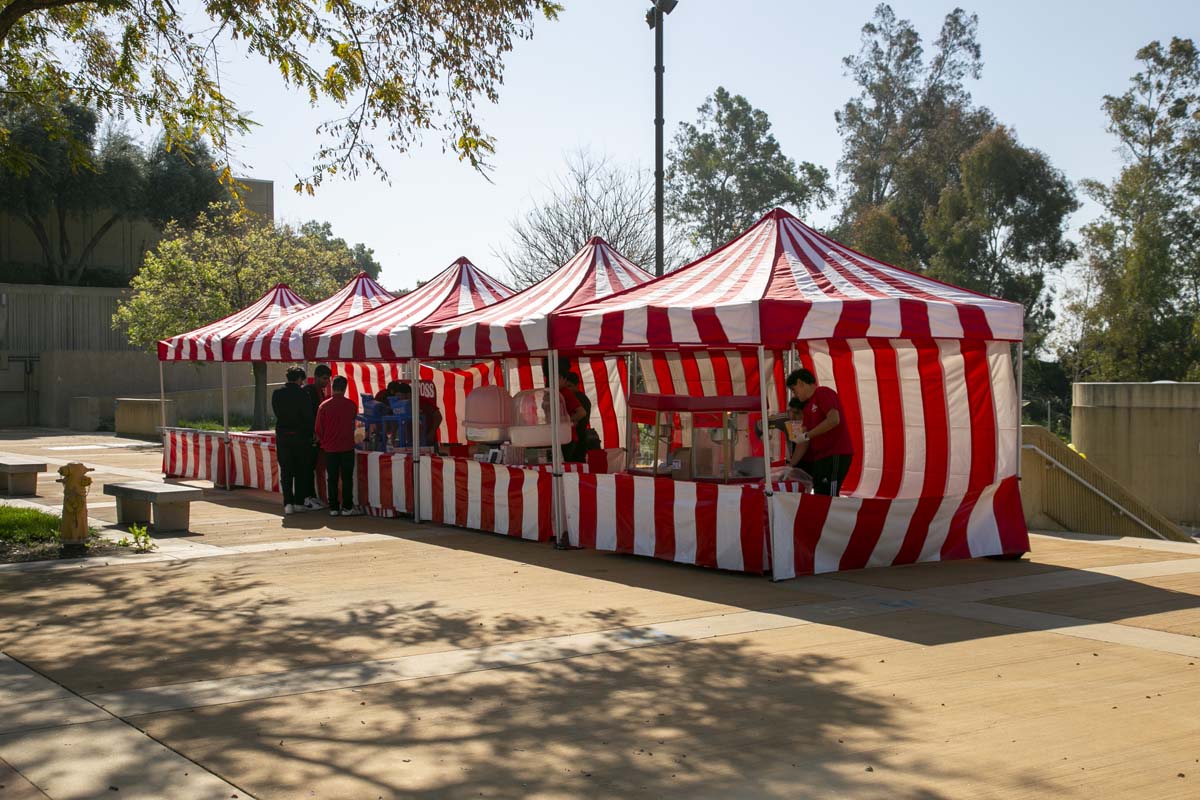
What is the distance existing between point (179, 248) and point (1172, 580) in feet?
92.8

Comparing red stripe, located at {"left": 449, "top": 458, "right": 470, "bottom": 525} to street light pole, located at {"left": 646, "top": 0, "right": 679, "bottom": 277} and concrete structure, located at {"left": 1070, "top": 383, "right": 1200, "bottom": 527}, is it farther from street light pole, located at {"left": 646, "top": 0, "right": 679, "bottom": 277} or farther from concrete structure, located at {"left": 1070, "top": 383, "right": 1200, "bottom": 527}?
concrete structure, located at {"left": 1070, "top": 383, "right": 1200, "bottom": 527}

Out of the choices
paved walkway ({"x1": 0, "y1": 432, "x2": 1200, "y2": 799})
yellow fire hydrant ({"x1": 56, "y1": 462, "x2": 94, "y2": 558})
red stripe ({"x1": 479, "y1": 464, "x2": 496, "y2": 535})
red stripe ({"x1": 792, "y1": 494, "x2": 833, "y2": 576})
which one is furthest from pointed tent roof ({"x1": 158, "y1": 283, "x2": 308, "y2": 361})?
red stripe ({"x1": 792, "y1": 494, "x2": 833, "y2": 576})

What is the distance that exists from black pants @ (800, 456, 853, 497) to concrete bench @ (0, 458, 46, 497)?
38.1ft

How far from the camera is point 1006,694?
250 inches

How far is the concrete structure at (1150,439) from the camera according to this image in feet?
66.0

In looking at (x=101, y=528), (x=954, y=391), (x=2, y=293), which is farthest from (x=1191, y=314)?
(x=2, y=293)

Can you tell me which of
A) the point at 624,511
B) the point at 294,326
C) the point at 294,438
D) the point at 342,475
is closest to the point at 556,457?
the point at 624,511

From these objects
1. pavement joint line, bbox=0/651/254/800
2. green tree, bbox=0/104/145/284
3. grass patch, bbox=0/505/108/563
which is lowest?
pavement joint line, bbox=0/651/254/800

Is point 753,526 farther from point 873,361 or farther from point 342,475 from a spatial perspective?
point 342,475

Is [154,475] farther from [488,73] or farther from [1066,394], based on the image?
[1066,394]

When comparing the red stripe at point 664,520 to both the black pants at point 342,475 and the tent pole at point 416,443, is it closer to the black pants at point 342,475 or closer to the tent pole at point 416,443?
the tent pole at point 416,443

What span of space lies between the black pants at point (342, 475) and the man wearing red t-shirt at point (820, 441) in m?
6.26

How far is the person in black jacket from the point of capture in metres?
15.3

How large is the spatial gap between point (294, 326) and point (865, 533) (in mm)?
9926
